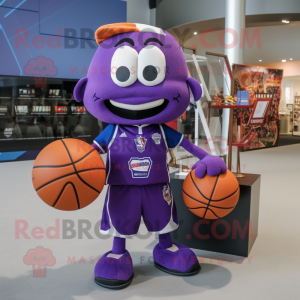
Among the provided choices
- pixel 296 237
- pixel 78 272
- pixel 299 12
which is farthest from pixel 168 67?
pixel 299 12

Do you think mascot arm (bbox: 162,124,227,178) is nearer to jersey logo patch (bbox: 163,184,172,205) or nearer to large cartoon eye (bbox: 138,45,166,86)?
jersey logo patch (bbox: 163,184,172,205)

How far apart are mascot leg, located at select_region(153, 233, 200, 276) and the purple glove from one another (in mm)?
484

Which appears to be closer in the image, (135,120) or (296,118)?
(135,120)

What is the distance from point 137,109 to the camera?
1.86 metres

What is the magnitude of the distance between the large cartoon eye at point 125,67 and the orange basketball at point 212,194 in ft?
2.08

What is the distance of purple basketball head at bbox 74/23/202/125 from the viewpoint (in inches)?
70.5

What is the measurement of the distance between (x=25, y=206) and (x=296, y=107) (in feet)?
39.3

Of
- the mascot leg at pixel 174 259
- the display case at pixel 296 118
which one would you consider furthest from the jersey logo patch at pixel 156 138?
the display case at pixel 296 118

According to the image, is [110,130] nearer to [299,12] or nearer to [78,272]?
[78,272]

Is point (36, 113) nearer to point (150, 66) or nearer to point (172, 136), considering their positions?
point (172, 136)

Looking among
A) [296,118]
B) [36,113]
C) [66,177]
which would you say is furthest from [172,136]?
[296,118]

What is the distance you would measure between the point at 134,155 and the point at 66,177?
1.34ft

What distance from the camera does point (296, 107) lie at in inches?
522

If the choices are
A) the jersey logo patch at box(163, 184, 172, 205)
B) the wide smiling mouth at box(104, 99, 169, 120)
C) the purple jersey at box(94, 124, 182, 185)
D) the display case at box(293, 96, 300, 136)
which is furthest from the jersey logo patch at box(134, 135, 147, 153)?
the display case at box(293, 96, 300, 136)
